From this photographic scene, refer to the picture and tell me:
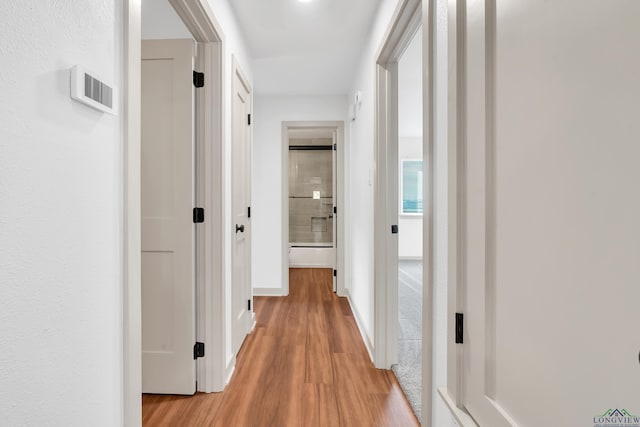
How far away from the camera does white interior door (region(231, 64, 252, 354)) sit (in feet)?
7.70

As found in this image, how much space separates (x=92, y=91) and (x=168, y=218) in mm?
1188

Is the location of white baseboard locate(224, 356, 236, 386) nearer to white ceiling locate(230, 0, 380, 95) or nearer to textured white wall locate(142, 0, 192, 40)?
textured white wall locate(142, 0, 192, 40)

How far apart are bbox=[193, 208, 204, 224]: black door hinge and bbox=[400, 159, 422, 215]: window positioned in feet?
16.7

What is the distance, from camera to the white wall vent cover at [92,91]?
2.52 feet

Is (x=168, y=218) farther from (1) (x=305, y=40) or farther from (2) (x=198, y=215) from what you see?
(1) (x=305, y=40)

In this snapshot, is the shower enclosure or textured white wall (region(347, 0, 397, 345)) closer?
textured white wall (region(347, 0, 397, 345))

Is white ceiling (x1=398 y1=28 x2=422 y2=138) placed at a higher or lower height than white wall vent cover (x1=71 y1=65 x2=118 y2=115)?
higher

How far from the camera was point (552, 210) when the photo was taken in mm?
575

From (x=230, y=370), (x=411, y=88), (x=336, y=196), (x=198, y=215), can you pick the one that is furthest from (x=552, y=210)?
(x=411, y=88)

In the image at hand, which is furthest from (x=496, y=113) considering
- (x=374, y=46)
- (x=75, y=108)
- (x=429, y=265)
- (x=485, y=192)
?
(x=374, y=46)

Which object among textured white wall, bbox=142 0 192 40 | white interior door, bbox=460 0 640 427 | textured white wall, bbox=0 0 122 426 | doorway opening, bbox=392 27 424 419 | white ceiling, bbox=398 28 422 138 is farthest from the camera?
white ceiling, bbox=398 28 422 138

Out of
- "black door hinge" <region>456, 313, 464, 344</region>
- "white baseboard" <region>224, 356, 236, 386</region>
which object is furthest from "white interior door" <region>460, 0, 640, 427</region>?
"white baseboard" <region>224, 356, 236, 386</region>

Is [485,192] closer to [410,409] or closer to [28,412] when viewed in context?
[28,412]

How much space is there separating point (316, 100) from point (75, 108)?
3.65 meters
